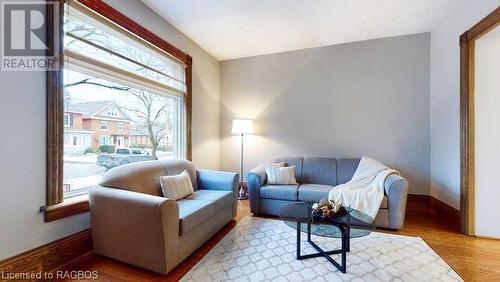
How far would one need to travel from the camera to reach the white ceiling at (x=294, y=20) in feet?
8.98

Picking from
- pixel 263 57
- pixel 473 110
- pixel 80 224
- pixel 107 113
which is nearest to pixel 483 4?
pixel 473 110

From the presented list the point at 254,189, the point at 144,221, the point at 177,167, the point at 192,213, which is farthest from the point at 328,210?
the point at 177,167

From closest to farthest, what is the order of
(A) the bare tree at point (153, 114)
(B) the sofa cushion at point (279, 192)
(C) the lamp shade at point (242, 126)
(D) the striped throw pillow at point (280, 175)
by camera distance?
1. (A) the bare tree at point (153, 114)
2. (B) the sofa cushion at point (279, 192)
3. (D) the striped throw pillow at point (280, 175)
4. (C) the lamp shade at point (242, 126)

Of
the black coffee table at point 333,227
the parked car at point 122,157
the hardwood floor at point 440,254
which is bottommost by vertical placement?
the hardwood floor at point 440,254

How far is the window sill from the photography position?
1841mm

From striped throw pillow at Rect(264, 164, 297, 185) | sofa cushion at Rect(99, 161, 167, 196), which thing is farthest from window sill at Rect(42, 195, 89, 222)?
striped throw pillow at Rect(264, 164, 297, 185)

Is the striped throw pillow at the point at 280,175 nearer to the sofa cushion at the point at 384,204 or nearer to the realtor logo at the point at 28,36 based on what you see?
the sofa cushion at the point at 384,204

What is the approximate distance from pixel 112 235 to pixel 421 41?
4662 mm

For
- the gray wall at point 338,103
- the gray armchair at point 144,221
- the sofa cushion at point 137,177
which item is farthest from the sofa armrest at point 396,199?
the sofa cushion at point 137,177

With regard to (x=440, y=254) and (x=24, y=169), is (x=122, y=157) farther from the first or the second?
(x=440, y=254)

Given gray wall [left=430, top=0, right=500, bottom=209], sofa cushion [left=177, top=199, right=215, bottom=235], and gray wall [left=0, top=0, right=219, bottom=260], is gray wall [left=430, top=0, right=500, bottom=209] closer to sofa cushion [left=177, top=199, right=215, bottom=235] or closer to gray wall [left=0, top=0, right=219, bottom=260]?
sofa cushion [left=177, top=199, right=215, bottom=235]

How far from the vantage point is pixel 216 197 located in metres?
2.62

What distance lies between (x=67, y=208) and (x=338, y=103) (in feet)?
12.5

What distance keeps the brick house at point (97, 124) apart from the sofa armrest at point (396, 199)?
3174 mm
